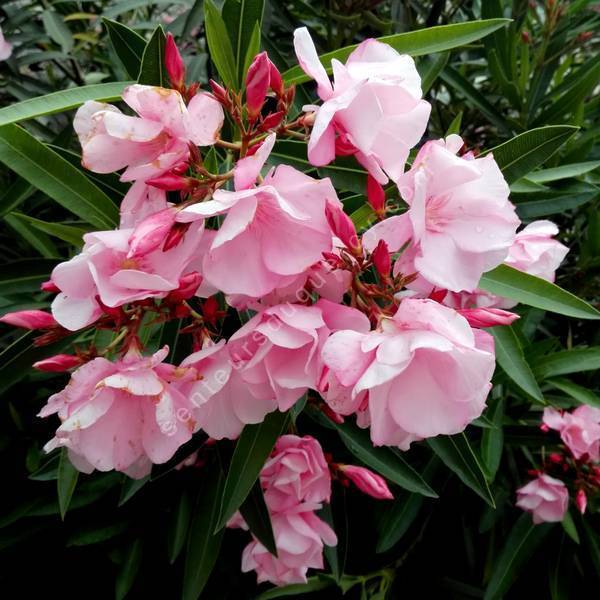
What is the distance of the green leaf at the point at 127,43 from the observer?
93cm

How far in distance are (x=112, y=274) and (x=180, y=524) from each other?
0.88 meters

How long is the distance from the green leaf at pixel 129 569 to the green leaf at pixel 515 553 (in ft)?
2.67

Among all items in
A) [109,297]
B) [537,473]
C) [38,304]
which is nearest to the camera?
[109,297]

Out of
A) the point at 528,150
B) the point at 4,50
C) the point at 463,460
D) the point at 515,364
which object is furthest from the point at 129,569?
the point at 4,50

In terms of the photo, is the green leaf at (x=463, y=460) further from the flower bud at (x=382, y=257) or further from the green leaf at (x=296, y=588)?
the green leaf at (x=296, y=588)

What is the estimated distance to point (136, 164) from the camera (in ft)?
2.12

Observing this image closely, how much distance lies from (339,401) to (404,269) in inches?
5.9

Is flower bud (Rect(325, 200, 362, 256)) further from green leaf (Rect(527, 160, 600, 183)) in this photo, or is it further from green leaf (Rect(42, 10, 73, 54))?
green leaf (Rect(42, 10, 73, 54))

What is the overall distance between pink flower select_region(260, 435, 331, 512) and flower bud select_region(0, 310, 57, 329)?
391 mm

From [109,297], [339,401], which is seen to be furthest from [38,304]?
[339,401]

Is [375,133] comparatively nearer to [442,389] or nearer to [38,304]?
[442,389]

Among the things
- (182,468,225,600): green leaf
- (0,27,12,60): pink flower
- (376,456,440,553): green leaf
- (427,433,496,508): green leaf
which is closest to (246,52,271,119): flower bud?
(427,433,496,508): green leaf

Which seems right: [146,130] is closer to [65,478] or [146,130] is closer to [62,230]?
[62,230]

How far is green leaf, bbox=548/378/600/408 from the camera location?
1.40 metres
